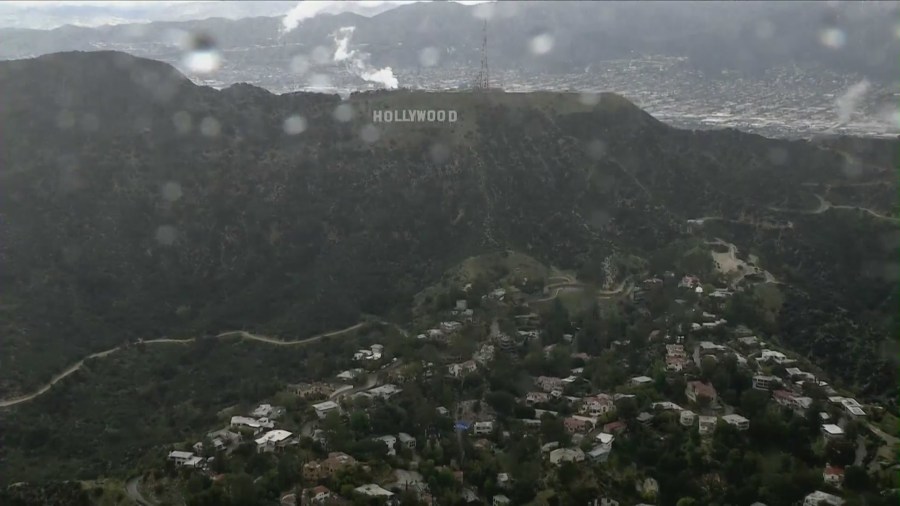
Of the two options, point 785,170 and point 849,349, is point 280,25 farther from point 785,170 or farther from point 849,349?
point 849,349

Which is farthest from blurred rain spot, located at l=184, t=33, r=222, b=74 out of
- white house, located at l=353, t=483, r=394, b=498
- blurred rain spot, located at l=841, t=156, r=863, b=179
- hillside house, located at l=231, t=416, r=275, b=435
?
white house, located at l=353, t=483, r=394, b=498

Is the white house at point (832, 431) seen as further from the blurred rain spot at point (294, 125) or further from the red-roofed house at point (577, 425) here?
the blurred rain spot at point (294, 125)

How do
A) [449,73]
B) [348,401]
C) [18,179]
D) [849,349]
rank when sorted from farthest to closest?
[449,73] → [18,179] → [849,349] → [348,401]

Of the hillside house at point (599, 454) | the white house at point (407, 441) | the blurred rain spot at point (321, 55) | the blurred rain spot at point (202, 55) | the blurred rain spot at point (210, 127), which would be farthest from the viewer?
the blurred rain spot at point (321, 55)

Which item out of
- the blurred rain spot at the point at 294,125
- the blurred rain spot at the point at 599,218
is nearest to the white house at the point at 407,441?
the blurred rain spot at the point at 599,218

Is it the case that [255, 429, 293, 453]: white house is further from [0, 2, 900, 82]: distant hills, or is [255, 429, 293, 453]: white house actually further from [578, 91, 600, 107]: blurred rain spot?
[0, 2, 900, 82]: distant hills

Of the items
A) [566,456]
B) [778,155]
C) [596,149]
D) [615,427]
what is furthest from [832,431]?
[778,155]

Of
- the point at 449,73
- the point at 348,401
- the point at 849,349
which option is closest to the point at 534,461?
the point at 348,401
